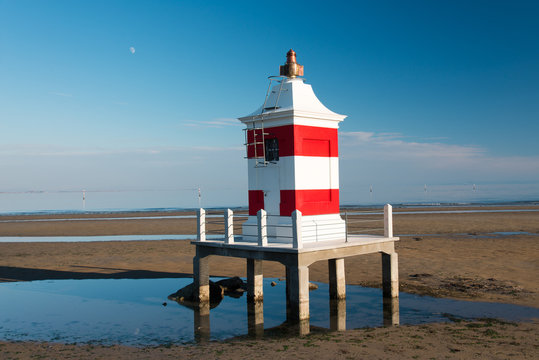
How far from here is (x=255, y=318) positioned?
13312 mm

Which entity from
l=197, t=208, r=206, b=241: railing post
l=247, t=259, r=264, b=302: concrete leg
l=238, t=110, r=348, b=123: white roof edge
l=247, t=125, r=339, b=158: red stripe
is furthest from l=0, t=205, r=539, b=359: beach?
l=238, t=110, r=348, b=123: white roof edge

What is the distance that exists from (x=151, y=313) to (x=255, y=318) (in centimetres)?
316

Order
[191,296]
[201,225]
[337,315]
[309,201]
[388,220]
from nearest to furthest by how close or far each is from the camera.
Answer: [337,315], [309,201], [388,220], [201,225], [191,296]

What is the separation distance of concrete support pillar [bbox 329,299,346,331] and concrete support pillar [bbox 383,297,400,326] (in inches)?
45.4

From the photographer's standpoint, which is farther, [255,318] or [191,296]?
[191,296]

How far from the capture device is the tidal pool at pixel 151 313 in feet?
38.5

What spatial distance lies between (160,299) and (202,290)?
1.53m

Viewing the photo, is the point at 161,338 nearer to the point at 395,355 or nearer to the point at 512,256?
the point at 395,355

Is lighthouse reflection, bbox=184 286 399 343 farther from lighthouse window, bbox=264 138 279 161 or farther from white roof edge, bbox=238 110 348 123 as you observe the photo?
white roof edge, bbox=238 110 348 123

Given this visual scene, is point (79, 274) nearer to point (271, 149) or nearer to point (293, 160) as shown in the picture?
point (271, 149)

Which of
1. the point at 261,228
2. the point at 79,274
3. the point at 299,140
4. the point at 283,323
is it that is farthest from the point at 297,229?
the point at 79,274

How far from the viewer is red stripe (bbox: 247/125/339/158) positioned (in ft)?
45.2

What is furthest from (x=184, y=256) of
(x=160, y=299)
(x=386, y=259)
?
(x=386, y=259)

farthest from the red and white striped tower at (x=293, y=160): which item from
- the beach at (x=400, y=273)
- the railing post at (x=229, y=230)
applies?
the beach at (x=400, y=273)
